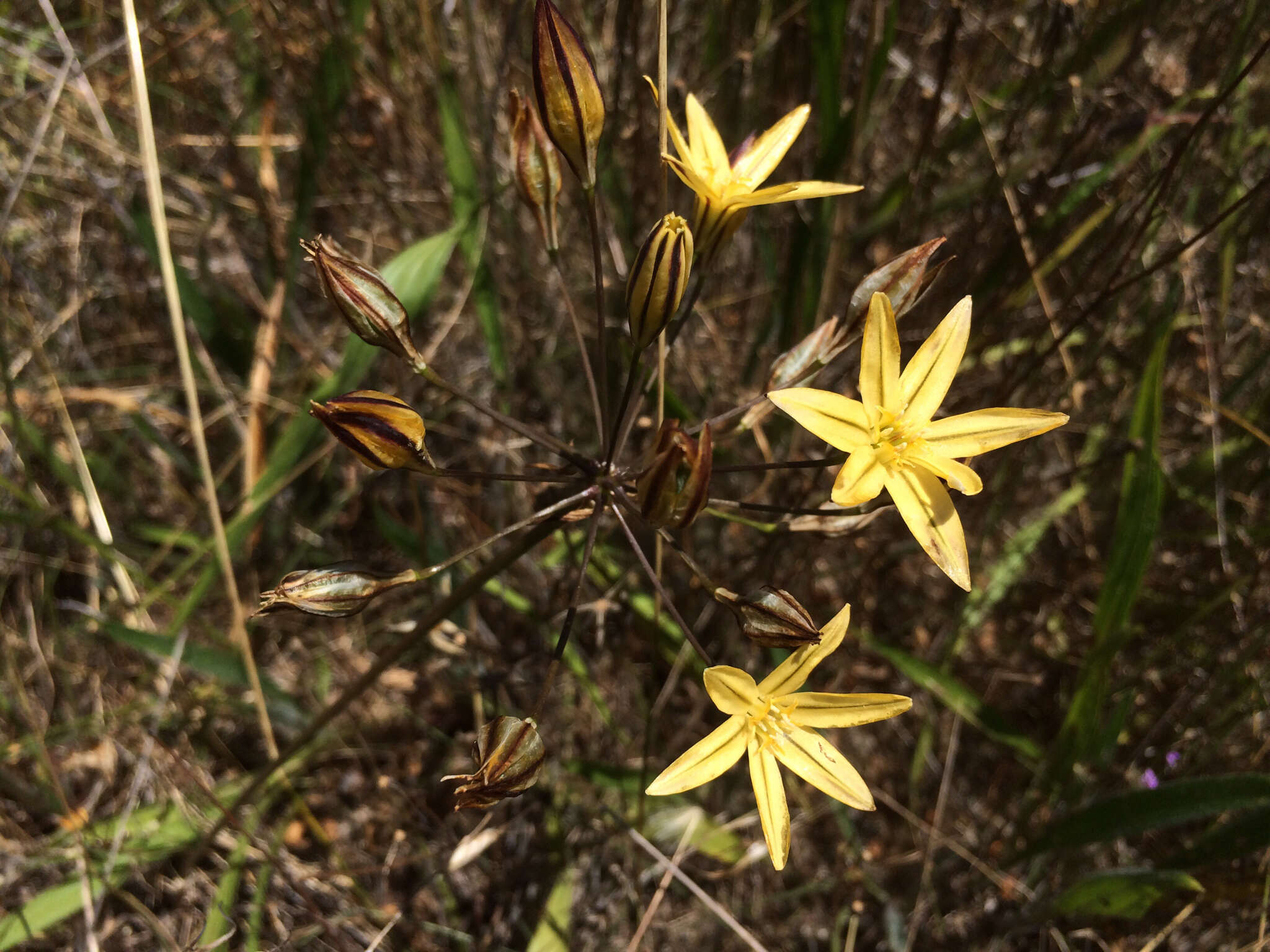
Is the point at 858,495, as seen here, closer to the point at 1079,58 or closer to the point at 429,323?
the point at 1079,58

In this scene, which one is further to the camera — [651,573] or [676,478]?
[651,573]

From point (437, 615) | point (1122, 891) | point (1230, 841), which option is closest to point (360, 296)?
point (437, 615)

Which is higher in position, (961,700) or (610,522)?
(610,522)

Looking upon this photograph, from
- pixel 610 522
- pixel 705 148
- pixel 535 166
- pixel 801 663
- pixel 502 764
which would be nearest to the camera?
pixel 502 764

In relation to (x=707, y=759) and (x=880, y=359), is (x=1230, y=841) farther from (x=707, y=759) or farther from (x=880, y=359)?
(x=880, y=359)

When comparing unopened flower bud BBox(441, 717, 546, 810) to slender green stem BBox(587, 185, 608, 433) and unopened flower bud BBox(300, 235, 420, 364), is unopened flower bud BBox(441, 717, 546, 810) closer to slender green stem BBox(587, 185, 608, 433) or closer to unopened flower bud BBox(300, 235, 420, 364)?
slender green stem BBox(587, 185, 608, 433)

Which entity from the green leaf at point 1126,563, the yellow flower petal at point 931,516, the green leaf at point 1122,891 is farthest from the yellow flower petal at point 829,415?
the green leaf at point 1122,891

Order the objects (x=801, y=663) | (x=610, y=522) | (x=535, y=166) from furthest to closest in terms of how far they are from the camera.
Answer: (x=610, y=522), (x=535, y=166), (x=801, y=663)
